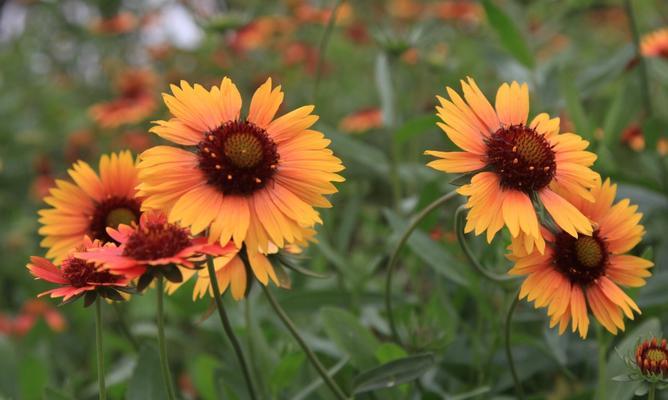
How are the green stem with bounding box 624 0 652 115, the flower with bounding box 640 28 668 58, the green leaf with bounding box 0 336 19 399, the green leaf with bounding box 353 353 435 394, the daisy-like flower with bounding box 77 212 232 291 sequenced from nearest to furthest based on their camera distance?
1. the daisy-like flower with bounding box 77 212 232 291
2. the green leaf with bounding box 353 353 435 394
3. the green leaf with bounding box 0 336 19 399
4. the green stem with bounding box 624 0 652 115
5. the flower with bounding box 640 28 668 58

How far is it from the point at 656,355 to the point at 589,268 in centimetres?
14

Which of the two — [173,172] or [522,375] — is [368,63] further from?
[173,172]

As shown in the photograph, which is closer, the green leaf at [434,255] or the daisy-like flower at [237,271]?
the daisy-like flower at [237,271]

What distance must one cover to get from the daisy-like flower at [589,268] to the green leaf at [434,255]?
330mm

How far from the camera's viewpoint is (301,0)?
3.74m

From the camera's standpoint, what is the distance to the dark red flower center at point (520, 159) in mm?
944

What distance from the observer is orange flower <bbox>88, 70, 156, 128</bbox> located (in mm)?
2971

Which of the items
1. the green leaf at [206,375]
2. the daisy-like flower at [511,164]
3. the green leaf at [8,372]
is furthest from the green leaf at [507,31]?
the green leaf at [8,372]

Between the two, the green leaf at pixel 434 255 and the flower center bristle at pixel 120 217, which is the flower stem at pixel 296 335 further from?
the green leaf at pixel 434 255

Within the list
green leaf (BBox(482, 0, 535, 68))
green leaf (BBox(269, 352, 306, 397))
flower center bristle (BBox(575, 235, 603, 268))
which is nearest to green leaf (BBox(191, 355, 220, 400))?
green leaf (BBox(269, 352, 306, 397))

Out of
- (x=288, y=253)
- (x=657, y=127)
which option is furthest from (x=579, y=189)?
(x=657, y=127)

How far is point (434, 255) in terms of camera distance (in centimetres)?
136

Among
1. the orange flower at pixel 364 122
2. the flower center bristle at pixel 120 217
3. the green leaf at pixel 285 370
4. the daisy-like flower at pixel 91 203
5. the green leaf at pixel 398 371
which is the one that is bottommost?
the green leaf at pixel 398 371

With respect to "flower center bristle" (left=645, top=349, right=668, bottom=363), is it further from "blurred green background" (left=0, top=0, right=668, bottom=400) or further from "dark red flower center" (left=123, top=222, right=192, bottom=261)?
"dark red flower center" (left=123, top=222, right=192, bottom=261)
